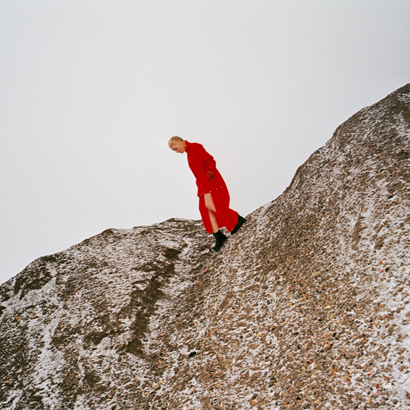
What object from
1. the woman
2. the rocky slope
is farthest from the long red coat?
the rocky slope

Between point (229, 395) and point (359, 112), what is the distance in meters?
6.66

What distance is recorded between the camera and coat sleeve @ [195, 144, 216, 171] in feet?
22.9

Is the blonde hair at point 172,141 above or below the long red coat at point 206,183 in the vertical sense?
above

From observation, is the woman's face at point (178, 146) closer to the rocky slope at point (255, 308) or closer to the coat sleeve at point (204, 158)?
the coat sleeve at point (204, 158)

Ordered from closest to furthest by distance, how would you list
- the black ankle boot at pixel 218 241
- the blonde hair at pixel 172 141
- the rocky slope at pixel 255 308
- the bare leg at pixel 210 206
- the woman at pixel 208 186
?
the rocky slope at pixel 255 308, the blonde hair at pixel 172 141, the woman at pixel 208 186, the bare leg at pixel 210 206, the black ankle boot at pixel 218 241

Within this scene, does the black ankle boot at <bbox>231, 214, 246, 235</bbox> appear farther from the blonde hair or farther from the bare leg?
the blonde hair

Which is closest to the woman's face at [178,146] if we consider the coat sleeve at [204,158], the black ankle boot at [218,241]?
the coat sleeve at [204,158]

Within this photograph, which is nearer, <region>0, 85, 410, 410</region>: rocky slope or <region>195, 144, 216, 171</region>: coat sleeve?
<region>0, 85, 410, 410</region>: rocky slope

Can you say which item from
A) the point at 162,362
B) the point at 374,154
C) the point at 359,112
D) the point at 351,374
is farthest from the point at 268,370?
the point at 359,112

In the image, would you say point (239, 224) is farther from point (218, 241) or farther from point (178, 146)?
point (178, 146)

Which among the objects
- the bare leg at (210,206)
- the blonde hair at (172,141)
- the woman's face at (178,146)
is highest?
the blonde hair at (172,141)

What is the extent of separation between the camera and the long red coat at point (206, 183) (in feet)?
22.9

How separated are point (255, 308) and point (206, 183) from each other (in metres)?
2.90

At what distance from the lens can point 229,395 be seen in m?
4.10
